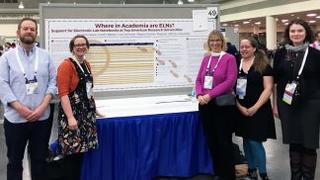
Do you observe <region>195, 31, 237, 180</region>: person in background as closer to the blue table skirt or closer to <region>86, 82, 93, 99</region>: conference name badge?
the blue table skirt

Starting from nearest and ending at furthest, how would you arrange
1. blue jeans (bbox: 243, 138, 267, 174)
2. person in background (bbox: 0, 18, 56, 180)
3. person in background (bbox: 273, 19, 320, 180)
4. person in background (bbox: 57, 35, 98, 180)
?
person in background (bbox: 0, 18, 56, 180) → person in background (bbox: 57, 35, 98, 180) → person in background (bbox: 273, 19, 320, 180) → blue jeans (bbox: 243, 138, 267, 174)

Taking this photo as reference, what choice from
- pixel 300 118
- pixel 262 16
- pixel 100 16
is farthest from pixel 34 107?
pixel 262 16

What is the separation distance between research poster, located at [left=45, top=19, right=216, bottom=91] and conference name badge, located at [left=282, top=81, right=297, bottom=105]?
1003 millimetres

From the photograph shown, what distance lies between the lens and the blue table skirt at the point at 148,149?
325 cm

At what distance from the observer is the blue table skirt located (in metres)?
3.25

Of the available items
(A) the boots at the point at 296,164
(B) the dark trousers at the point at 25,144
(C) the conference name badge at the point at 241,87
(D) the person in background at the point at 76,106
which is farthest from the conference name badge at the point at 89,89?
(A) the boots at the point at 296,164

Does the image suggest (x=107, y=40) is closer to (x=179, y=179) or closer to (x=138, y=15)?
(x=138, y=15)

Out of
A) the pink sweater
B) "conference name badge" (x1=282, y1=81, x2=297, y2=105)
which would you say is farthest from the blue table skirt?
"conference name badge" (x1=282, y1=81, x2=297, y2=105)

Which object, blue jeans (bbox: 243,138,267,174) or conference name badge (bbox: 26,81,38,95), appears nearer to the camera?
conference name badge (bbox: 26,81,38,95)

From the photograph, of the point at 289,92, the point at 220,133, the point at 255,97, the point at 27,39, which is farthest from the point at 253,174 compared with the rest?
the point at 27,39

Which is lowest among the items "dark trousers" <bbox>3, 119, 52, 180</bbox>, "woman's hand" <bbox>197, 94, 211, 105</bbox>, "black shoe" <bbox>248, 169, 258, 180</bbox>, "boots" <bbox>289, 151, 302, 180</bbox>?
"black shoe" <bbox>248, 169, 258, 180</bbox>

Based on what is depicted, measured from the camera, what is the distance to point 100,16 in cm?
354

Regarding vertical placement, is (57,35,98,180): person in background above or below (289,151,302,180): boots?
above

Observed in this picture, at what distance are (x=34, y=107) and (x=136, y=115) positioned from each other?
2.74 ft
